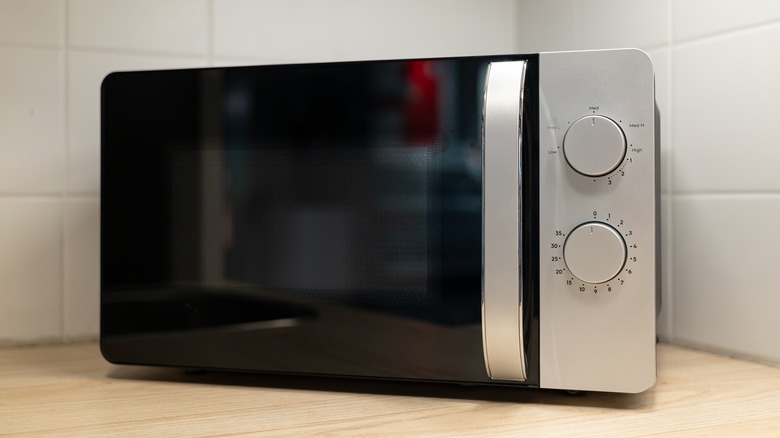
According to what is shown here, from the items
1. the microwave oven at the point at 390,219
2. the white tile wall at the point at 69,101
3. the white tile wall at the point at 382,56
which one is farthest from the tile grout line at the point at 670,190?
the white tile wall at the point at 69,101

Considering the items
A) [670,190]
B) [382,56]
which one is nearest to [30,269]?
[382,56]

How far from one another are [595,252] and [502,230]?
0.08 metres

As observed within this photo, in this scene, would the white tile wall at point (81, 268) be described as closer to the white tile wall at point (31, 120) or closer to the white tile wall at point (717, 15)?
the white tile wall at point (31, 120)

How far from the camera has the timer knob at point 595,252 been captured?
58 centimetres

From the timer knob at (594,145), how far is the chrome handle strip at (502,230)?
5 cm

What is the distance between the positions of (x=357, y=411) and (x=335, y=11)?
2.08 ft

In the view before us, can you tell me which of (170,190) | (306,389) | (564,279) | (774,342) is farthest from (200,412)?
(774,342)

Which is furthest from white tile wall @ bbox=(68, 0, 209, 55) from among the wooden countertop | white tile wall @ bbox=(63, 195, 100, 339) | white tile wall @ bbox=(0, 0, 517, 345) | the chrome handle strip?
the chrome handle strip

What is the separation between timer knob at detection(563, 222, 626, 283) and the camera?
0.58 m

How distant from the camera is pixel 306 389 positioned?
2.20 ft

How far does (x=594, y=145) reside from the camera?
59cm

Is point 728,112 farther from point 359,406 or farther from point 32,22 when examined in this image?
point 32,22

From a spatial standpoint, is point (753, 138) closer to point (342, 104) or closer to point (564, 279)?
point (564, 279)

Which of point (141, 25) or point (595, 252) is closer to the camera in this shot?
point (595, 252)
